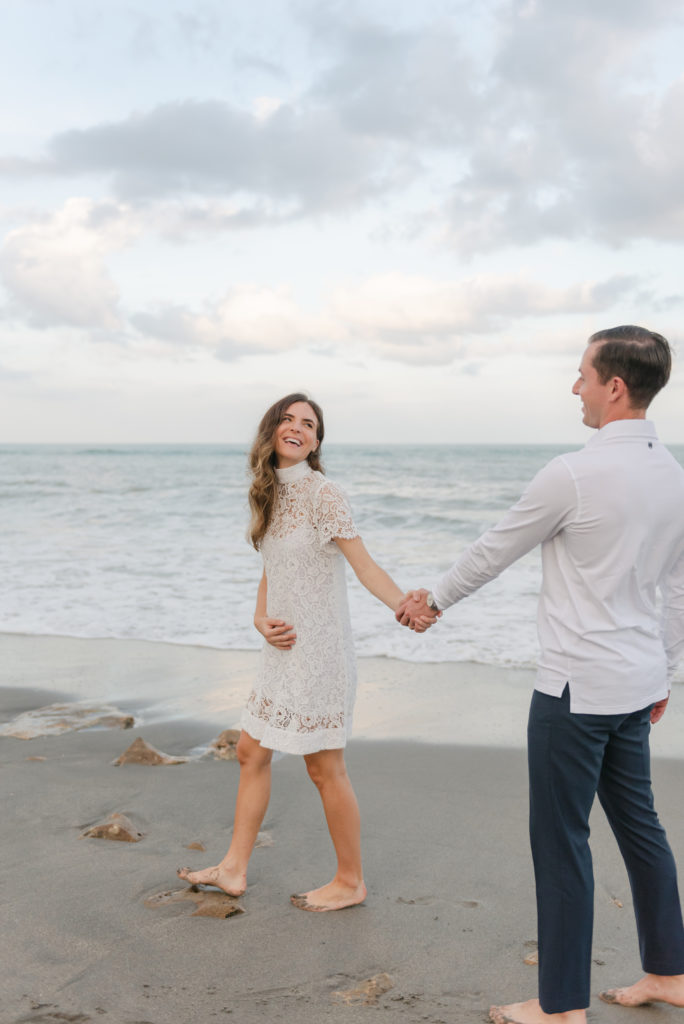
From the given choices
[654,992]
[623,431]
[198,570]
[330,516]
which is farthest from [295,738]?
[198,570]

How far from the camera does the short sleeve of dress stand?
3293mm

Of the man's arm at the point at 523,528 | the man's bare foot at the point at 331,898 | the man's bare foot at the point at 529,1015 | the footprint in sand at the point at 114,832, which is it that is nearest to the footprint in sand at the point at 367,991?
the man's bare foot at the point at 529,1015

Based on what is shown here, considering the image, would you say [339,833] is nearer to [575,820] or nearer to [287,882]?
[287,882]

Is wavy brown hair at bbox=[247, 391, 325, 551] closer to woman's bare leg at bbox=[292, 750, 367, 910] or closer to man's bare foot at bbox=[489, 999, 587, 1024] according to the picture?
woman's bare leg at bbox=[292, 750, 367, 910]

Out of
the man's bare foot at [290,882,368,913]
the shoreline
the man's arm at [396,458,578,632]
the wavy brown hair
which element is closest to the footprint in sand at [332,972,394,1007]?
the man's bare foot at [290,882,368,913]

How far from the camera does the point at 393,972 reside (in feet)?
9.43

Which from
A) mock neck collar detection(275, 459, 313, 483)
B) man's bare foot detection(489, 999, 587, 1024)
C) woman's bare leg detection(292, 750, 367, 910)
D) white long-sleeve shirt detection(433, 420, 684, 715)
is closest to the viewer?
white long-sleeve shirt detection(433, 420, 684, 715)

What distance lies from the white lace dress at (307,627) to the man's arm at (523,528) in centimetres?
72

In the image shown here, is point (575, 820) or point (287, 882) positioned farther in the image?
point (287, 882)

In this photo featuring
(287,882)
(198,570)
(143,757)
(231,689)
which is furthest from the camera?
(198,570)

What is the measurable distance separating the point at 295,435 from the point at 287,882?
1.78 m

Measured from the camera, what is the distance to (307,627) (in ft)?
10.9

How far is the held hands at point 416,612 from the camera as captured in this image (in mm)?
3053

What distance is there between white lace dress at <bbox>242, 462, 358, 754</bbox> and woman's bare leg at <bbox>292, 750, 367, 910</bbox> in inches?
4.9
